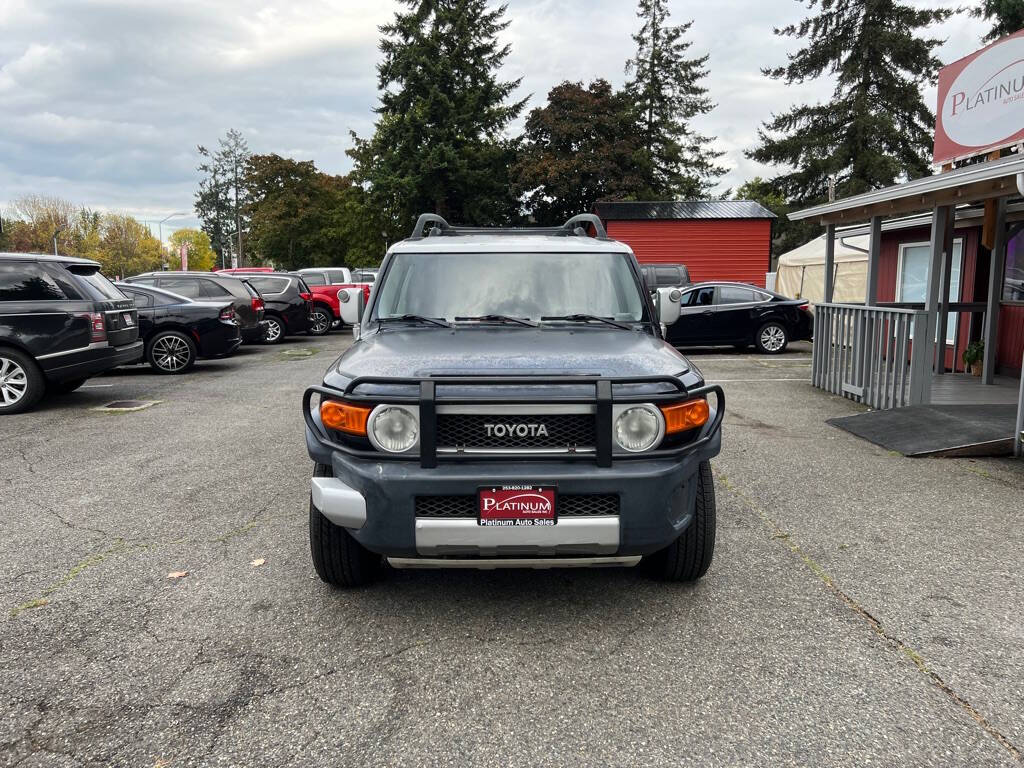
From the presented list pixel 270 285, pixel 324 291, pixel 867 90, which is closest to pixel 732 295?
pixel 270 285

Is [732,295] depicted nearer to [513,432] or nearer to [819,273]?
[819,273]

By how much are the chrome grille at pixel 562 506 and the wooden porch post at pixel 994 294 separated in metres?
9.27

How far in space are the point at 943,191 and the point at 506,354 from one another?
6.90 metres

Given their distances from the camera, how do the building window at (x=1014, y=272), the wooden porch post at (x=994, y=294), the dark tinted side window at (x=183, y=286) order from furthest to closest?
the dark tinted side window at (x=183, y=286) → the building window at (x=1014, y=272) → the wooden porch post at (x=994, y=294)

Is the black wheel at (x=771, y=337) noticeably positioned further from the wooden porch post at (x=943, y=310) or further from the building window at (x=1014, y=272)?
the building window at (x=1014, y=272)

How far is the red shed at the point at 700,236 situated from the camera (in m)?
30.0

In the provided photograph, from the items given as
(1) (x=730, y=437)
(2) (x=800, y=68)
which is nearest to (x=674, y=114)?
(2) (x=800, y=68)

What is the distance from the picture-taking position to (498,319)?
13.9 feet

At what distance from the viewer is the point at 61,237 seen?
70.1 m

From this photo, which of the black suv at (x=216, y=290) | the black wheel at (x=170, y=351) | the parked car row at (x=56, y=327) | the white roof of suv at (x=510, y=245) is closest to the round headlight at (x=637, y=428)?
the white roof of suv at (x=510, y=245)

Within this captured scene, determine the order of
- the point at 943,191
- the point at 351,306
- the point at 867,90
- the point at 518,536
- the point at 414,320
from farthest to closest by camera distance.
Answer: the point at 867,90 → the point at 943,191 → the point at 351,306 → the point at 414,320 → the point at 518,536

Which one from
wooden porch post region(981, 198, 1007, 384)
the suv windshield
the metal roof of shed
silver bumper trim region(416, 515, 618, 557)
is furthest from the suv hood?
the metal roof of shed

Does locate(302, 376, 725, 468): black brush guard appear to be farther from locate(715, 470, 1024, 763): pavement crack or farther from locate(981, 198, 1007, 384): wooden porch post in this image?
locate(981, 198, 1007, 384): wooden porch post

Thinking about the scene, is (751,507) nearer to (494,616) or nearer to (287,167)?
(494,616)
